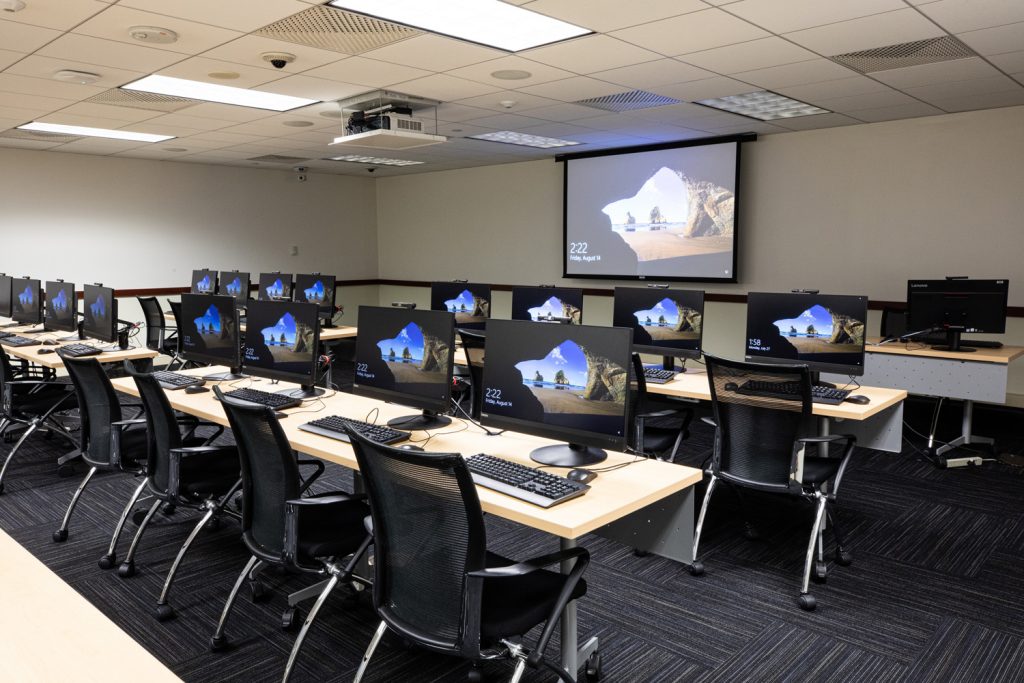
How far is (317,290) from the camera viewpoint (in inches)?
296

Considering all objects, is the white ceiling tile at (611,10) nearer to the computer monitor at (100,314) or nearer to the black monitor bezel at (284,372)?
the black monitor bezel at (284,372)

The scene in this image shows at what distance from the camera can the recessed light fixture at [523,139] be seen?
754 centimetres

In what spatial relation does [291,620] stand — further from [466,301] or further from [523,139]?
[523,139]

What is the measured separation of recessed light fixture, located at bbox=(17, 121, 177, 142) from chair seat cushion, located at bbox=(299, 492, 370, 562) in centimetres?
593

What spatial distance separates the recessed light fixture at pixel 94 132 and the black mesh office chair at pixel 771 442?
21.4ft

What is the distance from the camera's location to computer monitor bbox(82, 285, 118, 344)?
5.48 meters

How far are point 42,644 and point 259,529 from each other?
1.33 m

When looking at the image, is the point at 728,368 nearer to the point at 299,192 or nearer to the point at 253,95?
the point at 253,95

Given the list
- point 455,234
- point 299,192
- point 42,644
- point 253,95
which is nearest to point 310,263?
point 299,192

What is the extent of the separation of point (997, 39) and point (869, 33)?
32.1 inches

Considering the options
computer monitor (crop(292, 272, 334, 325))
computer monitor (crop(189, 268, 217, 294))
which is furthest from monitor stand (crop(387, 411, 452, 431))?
computer monitor (crop(189, 268, 217, 294))

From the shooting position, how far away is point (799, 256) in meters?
7.49

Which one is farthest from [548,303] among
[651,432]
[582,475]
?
[582,475]

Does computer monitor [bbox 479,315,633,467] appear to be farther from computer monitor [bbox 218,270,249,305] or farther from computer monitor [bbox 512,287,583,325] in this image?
computer monitor [bbox 218,270,249,305]
